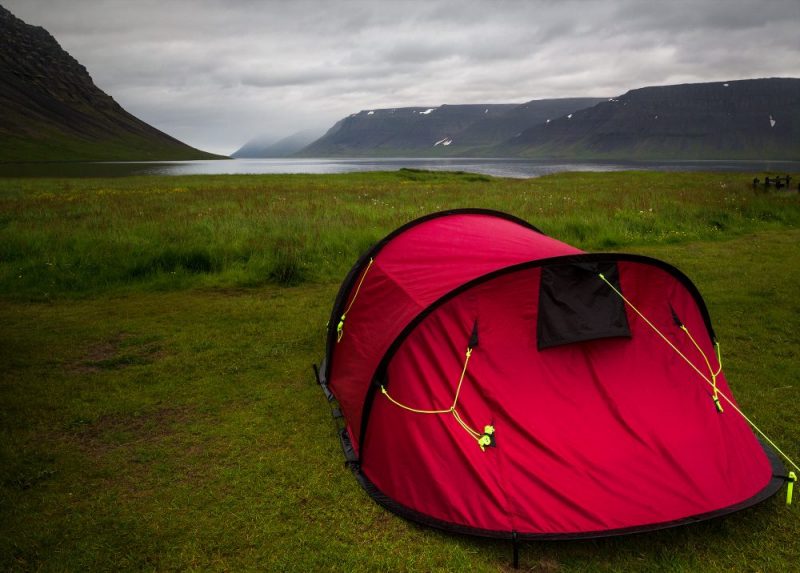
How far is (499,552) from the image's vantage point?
13.3ft

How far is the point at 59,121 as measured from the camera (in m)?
156

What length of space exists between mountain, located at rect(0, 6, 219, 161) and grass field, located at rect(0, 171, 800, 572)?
124732 mm

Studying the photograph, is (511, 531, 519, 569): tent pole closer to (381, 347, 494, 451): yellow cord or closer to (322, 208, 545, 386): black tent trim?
(381, 347, 494, 451): yellow cord

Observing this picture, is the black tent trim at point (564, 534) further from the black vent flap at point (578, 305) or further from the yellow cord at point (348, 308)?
the yellow cord at point (348, 308)

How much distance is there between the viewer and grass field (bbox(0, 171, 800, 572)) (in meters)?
4.07

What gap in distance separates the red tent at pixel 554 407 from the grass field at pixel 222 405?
0.28 m

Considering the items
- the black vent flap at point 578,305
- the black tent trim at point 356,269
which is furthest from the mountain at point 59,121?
the black vent flap at point 578,305

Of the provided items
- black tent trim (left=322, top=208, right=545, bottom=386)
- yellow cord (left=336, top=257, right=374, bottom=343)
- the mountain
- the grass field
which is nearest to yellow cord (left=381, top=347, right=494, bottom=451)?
the grass field

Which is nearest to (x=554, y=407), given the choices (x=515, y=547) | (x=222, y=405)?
(x=515, y=547)

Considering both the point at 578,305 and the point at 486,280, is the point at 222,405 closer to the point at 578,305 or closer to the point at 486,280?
the point at 486,280

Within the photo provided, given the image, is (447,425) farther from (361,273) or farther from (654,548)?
(361,273)

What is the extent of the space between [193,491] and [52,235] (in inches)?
447

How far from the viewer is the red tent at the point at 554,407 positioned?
160 inches

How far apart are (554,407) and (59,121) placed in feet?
619
